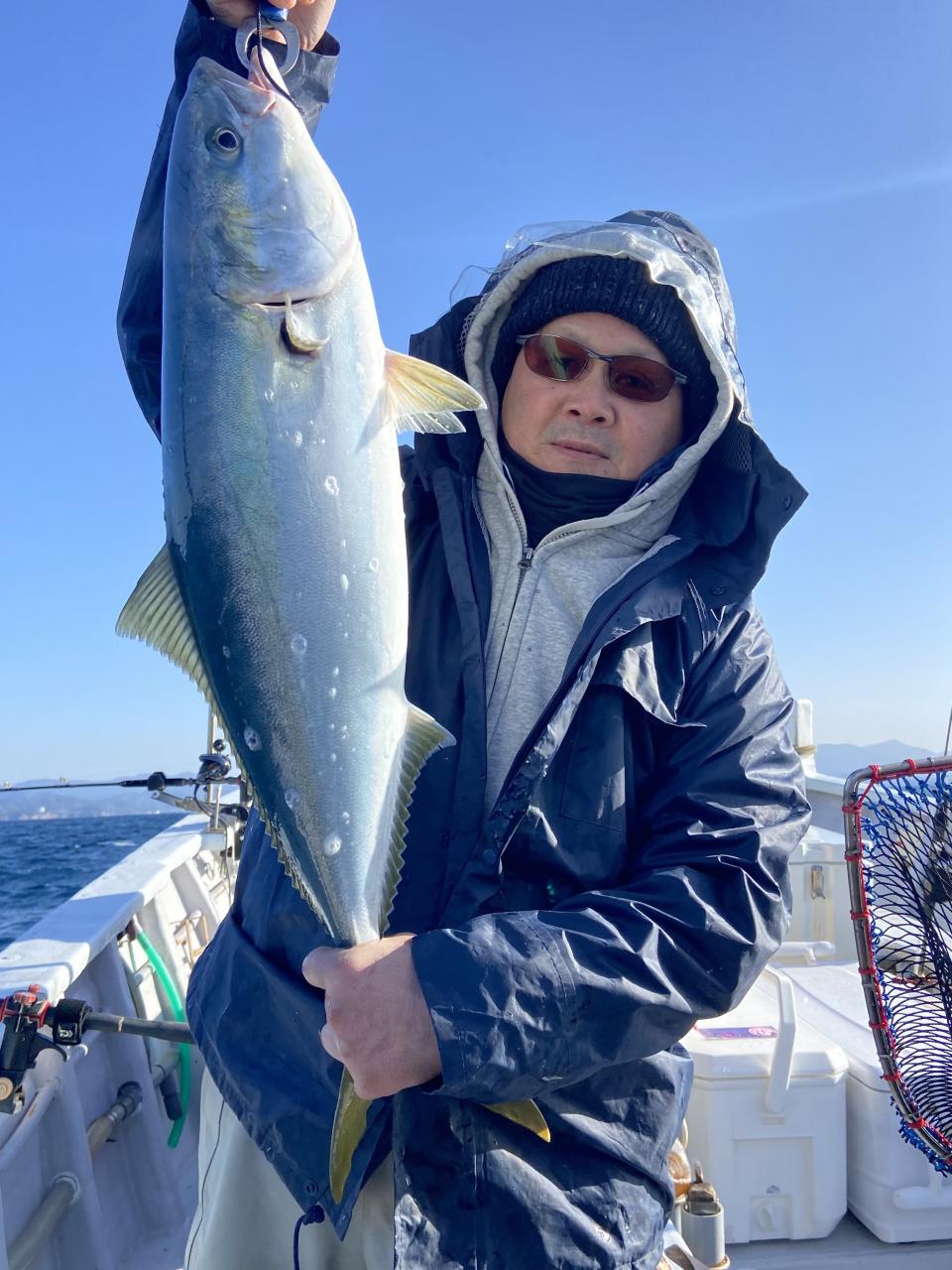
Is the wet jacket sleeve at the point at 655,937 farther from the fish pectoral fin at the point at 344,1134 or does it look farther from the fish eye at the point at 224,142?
the fish eye at the point at 224,142

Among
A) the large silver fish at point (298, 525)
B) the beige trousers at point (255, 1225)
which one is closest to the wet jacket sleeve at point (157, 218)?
the large silver fish at point (298, 525)

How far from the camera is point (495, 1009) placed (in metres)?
1.58

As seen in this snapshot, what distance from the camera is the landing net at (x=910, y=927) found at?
112 inches

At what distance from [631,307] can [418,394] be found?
2.69 feet

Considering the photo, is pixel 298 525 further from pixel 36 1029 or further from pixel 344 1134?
pixel 36 1029

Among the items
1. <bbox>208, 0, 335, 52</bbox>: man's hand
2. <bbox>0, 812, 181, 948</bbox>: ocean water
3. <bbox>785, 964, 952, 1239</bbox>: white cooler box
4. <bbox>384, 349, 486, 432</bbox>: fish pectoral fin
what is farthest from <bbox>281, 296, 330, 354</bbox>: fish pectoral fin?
<bbox>0, 812, 181, 948</bbox>: ocean water

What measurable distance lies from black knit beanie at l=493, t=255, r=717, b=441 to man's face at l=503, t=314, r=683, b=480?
3 centimetres

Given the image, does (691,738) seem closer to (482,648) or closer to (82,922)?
(482,648)

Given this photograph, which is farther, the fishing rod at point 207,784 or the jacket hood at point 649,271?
the fishing rod at point 207,784

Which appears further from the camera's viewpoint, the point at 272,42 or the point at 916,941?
the point at 916,941

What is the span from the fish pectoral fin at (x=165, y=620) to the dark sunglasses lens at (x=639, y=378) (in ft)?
4.00

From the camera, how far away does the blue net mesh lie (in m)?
2.92

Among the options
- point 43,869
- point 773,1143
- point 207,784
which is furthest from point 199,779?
point 43,869

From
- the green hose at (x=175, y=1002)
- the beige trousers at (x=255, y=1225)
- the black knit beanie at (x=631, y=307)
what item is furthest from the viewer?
the green hose at (x=175, y=1002)
